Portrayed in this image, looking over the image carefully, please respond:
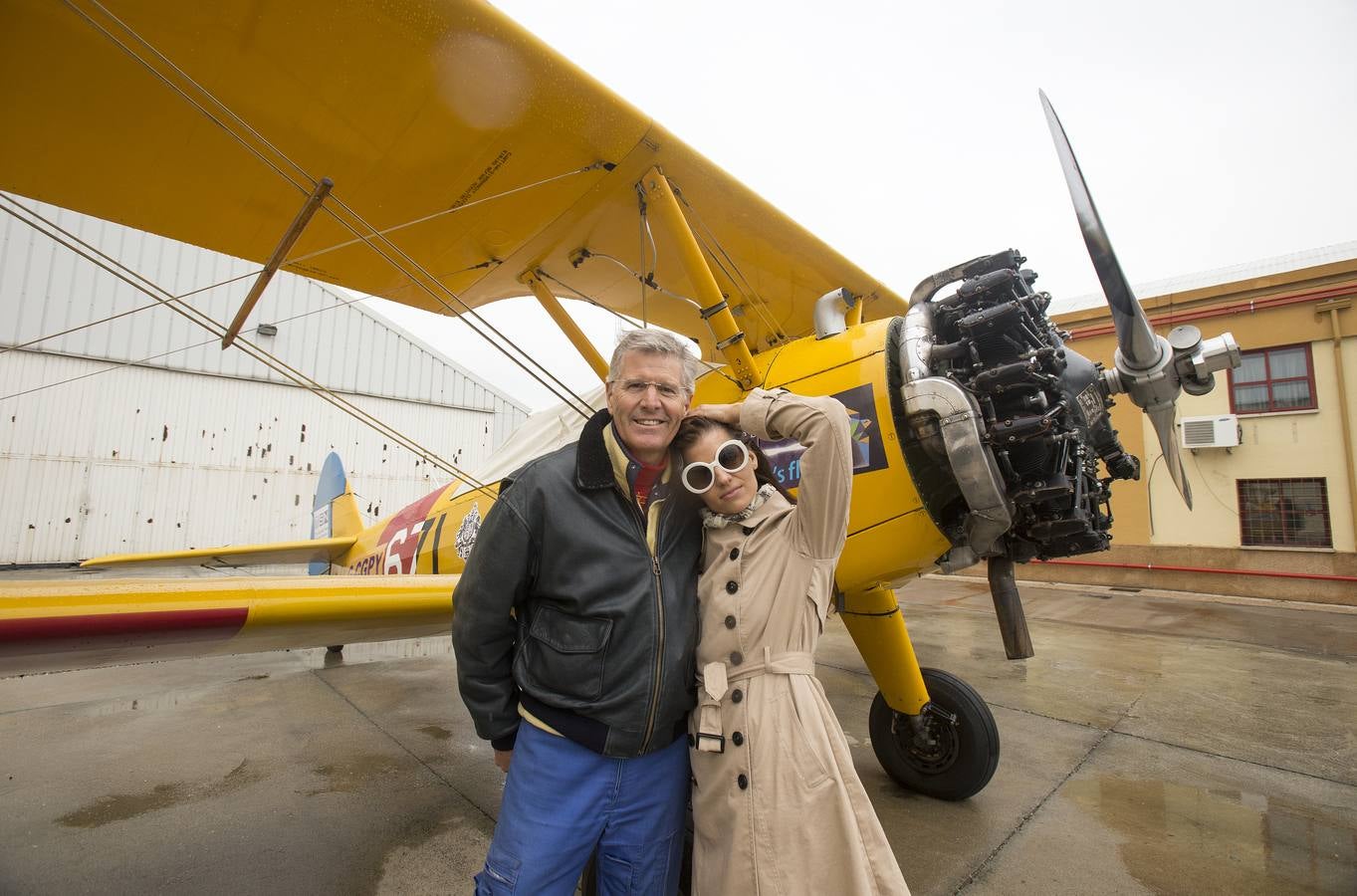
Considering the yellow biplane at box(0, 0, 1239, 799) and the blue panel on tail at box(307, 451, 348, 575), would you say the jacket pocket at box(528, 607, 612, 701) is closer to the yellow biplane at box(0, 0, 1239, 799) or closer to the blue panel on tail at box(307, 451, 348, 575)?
the yellow biplane at box(0, 0, 1239, 799)

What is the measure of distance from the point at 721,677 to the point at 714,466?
0.42 metres

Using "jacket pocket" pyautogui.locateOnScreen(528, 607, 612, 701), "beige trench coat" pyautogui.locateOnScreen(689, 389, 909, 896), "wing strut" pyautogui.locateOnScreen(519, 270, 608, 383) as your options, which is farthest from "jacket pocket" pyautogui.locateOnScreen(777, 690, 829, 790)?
"wing strut" pyautogui.locateOnScreen(519, 270, 608, 383)

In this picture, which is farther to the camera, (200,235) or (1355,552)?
(1355,552)

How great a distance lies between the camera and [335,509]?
736 centimetres

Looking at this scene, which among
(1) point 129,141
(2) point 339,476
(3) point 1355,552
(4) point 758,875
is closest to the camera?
(4) point 758,875

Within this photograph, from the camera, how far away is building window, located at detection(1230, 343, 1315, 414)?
1098cm

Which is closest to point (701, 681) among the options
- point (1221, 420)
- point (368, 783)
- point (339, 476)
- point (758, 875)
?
point (758, 875)

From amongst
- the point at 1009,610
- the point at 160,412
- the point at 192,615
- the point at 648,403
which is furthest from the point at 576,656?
the point at 160,412

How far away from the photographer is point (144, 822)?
102 inches

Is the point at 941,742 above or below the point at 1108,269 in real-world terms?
below

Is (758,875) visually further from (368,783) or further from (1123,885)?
(368,783)

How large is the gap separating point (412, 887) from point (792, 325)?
3.77 m

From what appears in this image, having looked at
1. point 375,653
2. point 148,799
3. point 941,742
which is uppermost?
point 941,742

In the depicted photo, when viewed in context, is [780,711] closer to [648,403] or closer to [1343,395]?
[648,403]
